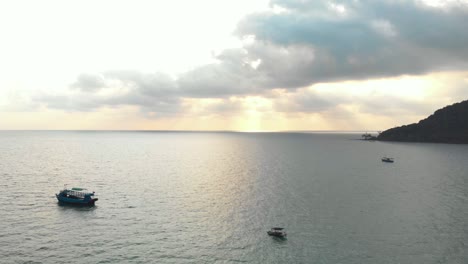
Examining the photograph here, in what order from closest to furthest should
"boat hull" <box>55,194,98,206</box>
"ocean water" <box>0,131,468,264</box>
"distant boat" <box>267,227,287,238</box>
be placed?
"ocean water" <box>0,131,468,264</box>
"distant boat" <box>267,227,287,238</box>
"boat hull" <box>55,194,98,206</box>

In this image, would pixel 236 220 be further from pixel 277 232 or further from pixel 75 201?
pixel 75 201

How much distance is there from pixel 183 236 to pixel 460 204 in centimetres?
8237

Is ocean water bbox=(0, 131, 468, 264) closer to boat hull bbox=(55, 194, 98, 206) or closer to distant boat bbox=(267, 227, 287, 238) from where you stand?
distant boat bbox=(267, 227, 287, 238)

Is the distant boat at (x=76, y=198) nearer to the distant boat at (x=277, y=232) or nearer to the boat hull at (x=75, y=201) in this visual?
the boat hull at (x=75, y=201)

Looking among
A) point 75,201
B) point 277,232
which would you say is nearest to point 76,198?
point 75,201

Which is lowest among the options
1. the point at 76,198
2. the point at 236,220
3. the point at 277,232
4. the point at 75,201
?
the point at 236,220

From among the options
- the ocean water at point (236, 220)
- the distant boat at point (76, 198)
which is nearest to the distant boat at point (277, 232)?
the ocean water at point (236, 220)

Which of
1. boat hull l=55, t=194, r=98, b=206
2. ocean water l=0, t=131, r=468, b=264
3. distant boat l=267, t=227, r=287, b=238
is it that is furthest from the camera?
boat hull l=55, t=194, r=98, b=206

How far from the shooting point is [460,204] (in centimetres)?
10244

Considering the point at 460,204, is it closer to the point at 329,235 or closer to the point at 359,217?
the point at 359,217

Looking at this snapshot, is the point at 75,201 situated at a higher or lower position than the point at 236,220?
higher

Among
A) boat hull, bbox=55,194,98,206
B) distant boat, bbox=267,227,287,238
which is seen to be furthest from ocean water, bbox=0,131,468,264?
boat hull, bbox=55,194,98,206

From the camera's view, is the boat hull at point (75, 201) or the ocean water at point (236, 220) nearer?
the ocean water at point (236, 220)

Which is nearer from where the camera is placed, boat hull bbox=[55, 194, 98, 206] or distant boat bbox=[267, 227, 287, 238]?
distant boat bbox=[267, 227, 287, 238]
